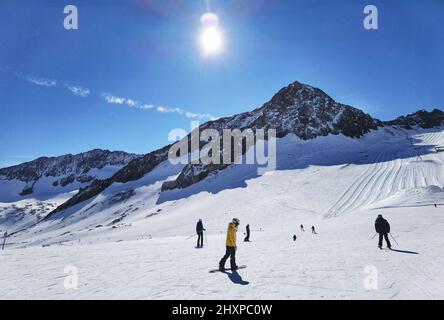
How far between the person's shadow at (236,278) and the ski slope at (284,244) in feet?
0.19

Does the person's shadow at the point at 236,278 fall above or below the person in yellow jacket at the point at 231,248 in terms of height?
below

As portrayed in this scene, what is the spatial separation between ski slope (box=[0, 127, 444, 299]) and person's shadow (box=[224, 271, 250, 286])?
59 mm

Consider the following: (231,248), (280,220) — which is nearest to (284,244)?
(231,248)

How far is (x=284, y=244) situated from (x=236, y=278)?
35.0ft

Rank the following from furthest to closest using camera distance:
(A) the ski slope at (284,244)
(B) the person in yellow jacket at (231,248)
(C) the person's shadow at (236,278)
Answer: (B) the person in yellow jacket at (231,248), (C) the person's shadow at (236,278), (A) the ski slope at (284,244)

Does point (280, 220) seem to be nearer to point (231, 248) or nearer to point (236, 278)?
point (231, 248)

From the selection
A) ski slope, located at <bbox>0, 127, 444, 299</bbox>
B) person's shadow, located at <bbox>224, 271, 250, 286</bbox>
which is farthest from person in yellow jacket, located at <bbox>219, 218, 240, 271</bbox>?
ski slope, located at <bbox>0, 127, 444, 299</bbox>

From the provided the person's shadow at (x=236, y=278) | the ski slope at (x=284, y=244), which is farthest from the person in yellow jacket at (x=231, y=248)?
the ski slope at (x=284, y=244)

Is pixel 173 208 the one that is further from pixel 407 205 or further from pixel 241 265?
pixel 241 265

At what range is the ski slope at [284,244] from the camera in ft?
30.4

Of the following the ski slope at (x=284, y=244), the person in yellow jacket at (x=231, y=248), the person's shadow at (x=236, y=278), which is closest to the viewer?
the ski slope at (x=284, y=244)

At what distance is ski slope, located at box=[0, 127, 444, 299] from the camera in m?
9.26

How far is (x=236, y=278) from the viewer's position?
34.3 ft

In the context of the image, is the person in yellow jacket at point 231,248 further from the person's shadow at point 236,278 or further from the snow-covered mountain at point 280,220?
the snow-covered mountain at point 280,220
